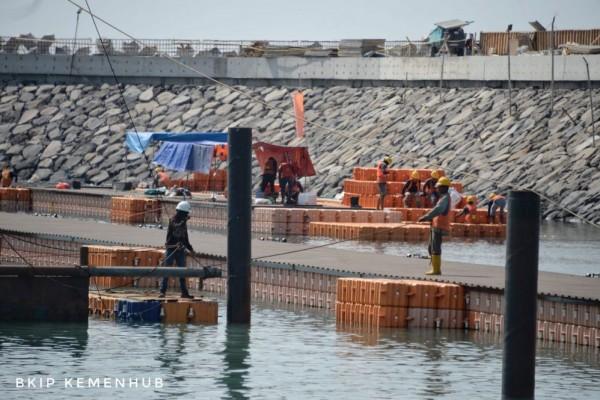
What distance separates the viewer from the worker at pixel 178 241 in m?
31.7

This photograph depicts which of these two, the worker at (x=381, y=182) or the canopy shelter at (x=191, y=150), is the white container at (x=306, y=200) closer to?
the worker at (x=381, y=182)

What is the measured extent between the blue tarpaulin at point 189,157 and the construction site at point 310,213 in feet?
0.22

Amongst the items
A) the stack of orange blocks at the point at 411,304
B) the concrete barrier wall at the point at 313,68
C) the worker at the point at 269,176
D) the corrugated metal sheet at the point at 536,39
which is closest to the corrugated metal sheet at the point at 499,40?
the corrugated metal sheet at the point at 536,39

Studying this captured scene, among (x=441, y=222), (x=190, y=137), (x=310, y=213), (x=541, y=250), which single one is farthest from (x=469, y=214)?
(x=441, y=222)

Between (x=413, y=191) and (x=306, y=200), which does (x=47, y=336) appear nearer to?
(x=306, y=200)

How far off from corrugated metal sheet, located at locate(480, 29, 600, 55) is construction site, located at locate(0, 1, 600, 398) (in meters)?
0.11

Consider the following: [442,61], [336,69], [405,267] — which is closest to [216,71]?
[336,69]

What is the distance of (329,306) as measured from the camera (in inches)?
1361

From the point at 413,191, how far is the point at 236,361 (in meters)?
25.8

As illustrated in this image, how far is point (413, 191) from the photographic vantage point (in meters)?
53.6

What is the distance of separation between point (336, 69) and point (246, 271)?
5380 cm

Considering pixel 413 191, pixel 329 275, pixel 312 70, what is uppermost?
pixel 312 70

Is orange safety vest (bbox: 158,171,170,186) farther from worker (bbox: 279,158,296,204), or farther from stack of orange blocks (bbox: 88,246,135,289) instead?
stack of orange blocks (bbox: 88,246,135,289)

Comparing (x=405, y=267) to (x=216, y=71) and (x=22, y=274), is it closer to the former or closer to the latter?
(x=22, y=274)
